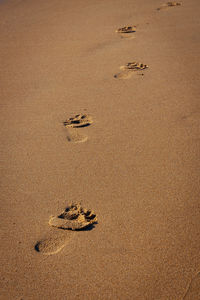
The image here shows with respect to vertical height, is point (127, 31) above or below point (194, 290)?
above

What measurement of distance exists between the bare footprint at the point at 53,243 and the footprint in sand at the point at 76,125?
760 millimetres

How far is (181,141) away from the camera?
1.91 meters

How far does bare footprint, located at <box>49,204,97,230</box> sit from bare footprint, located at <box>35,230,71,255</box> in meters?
0.05

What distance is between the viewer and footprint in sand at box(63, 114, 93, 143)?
2057mm

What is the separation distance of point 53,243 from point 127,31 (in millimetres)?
3097

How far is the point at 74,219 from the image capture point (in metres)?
1.50

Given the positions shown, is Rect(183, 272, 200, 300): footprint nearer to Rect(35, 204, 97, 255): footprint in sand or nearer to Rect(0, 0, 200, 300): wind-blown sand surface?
Rect(0, 0, 200, 300): wind-blown sand surface

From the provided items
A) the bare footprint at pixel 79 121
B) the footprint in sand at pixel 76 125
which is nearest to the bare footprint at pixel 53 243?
the footprint in sand at pixel 76 125

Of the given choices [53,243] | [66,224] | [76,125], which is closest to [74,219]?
[66,224]

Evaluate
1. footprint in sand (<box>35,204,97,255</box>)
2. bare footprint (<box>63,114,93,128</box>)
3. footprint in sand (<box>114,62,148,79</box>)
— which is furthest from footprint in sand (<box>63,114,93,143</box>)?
footprint in sand (<box>114,62,148,79</box>)

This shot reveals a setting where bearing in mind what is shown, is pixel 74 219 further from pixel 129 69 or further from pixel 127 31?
pixel 127 31

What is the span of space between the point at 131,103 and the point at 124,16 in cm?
251

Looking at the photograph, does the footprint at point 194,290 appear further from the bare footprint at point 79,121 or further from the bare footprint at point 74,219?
the bare footprint at point 79,121

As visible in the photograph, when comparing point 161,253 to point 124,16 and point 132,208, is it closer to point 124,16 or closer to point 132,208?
point 132,208
